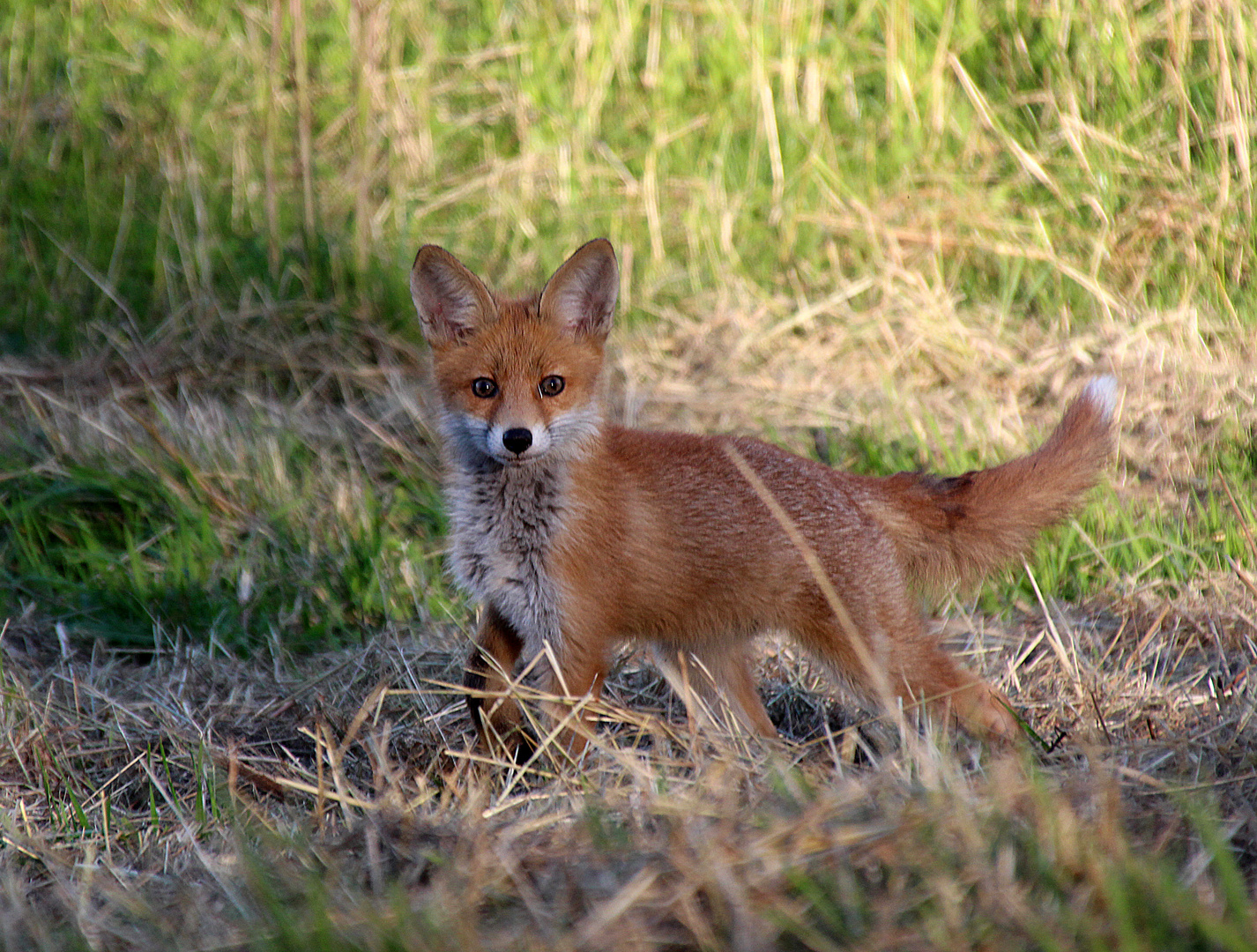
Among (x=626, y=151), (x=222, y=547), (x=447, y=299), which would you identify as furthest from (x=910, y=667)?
(x=626, y=151)

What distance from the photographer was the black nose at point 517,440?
3.28 m

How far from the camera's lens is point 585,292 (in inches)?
144

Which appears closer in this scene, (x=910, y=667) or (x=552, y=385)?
(x=910, y=667)

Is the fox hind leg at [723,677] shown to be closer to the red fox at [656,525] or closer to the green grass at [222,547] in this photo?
the red fox at [656,525]

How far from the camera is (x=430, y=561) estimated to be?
15.2 feet

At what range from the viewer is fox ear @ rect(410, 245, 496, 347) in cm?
356

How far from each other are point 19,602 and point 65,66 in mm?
3866

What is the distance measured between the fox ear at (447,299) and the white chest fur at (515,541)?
1.49ft

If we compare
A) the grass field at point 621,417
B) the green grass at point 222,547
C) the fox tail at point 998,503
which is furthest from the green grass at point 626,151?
the fox tail at point 998,503

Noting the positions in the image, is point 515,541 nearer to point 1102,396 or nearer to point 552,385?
point 552,385

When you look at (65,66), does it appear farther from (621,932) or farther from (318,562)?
(621,932)

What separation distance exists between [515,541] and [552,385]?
1.54 ft

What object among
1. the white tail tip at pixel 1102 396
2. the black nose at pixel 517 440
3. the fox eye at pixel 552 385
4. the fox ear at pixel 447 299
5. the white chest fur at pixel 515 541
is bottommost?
the white chest fur at pixel 515 541

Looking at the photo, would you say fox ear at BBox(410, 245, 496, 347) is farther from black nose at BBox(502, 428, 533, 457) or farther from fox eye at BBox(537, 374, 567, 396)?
black nose at BBox(502, 428, 533, 457)
